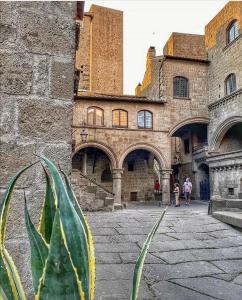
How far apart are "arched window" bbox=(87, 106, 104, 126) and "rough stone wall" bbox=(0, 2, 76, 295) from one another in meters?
15.7

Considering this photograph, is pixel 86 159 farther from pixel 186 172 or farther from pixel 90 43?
pixel 90 43

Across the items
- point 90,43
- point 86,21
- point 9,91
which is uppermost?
point 86,21

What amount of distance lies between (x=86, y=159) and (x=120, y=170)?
3151mm

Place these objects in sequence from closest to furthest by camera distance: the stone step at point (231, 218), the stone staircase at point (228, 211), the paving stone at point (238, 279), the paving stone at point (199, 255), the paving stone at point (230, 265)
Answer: the paving stone at point (238, 279), the paving stone at point (230, 265), the paving stone at point (199, 255), the stone step at point (231, 218), the stone staircase at point (228, 211)

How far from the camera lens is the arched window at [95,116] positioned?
17.5 metres

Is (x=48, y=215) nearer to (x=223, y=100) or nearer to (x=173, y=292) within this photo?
(x=173, y=292)

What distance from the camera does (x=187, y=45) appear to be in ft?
78.8

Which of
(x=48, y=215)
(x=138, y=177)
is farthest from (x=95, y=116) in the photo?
(x=48, y=215)

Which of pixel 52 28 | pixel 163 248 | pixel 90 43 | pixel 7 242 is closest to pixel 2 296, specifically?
pixel 7 242

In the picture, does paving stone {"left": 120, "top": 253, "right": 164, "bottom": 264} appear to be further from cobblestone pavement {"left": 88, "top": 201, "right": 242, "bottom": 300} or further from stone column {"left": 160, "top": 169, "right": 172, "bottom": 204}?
stone column {"left": 160, "top": 169, "right": 172, "bottom": 204}

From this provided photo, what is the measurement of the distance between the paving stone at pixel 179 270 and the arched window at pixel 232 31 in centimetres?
1796

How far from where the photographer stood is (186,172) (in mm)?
22375

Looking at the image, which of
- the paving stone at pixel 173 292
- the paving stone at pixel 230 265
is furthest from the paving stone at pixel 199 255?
the paving stone at pixel 173 292

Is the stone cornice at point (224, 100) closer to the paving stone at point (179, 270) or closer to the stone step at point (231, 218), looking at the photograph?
the stone step at point (231, 218)
